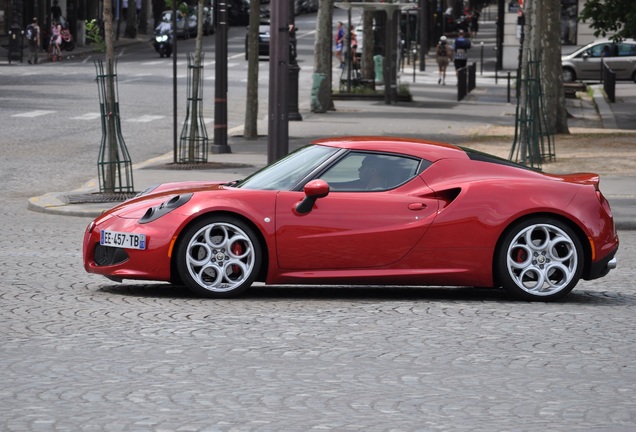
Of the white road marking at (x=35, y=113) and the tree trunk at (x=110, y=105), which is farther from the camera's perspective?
the white road marking at (x=35, y=113)

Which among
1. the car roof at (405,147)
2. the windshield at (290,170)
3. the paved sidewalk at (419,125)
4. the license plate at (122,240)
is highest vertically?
the car roof at (405,147)

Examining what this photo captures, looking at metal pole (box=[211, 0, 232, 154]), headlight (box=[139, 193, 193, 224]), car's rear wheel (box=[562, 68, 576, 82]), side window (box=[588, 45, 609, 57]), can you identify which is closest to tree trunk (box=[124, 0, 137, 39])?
car's rear wheel (box=[562, 68, 576, 82])

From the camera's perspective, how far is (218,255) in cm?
998

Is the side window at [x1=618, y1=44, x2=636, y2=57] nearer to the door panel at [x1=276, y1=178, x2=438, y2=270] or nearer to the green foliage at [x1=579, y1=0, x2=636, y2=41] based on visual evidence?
the green foliage at [x1=579, y1=0, x2=636, y2=41]

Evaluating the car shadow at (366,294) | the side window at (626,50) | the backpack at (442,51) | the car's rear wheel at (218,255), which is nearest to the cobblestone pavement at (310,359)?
the car shadow at (366,294)

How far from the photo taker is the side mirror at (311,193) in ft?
32.7

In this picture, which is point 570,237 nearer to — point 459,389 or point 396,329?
point 396,329

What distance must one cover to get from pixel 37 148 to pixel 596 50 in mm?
32642

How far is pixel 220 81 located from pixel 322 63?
13302mm

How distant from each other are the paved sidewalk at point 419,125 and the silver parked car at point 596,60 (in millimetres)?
1989

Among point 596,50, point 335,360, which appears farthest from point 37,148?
point 596,50

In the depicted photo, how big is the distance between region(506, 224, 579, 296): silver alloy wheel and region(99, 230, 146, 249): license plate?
8.48ft

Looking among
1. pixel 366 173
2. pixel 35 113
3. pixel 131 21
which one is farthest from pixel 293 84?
pixel 131 21

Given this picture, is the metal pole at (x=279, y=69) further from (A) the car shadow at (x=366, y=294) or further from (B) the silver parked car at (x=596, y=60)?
(B) the silver parked car at (x=596, y=60)
